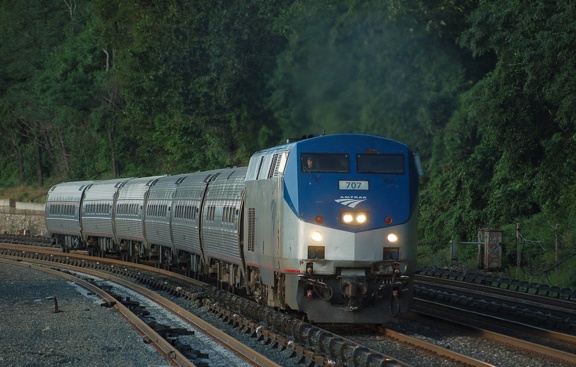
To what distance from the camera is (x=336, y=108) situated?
4047 cm

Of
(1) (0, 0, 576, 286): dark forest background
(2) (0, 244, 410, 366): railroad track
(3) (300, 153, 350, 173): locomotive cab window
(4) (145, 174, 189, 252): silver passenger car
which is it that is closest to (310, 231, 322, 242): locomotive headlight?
(3) (300, 153, 350, 173): locomotive cab window

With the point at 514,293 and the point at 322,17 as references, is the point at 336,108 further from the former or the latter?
the point at 514,293

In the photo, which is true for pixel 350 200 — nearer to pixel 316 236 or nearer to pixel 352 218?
pixel 352 218

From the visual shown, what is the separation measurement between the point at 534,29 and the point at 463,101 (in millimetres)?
9406

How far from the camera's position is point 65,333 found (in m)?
17.8

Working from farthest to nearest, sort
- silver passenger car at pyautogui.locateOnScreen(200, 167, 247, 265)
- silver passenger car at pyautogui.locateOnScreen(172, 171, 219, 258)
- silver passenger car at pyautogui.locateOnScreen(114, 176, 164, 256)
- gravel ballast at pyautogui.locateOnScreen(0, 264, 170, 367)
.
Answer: silver passenger car at pyautogui.locateOnScreen(114, 176, 164, 256) → silver passenger car at pyautogui.locateOnScreen(172, 171, 219, 258) → silver passenger car at pyautogui.locateOnScreen(200, 167, 247, 265) → gravel ballast at pyautogui.locateOnScreen(0, 264, 170, 367)

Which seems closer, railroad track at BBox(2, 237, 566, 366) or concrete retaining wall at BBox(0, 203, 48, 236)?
railroad track at BBox(2, 237, 566, 366)

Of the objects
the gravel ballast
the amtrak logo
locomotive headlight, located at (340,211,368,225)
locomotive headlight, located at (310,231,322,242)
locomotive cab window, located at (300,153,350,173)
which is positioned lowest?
the gravel ballast

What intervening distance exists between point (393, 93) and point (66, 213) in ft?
57.0

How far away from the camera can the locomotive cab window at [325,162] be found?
650 inches

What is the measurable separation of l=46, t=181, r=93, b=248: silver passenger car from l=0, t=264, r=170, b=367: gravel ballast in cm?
1972

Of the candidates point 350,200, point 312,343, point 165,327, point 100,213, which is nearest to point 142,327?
point 165,327

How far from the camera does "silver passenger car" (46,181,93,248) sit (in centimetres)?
4694

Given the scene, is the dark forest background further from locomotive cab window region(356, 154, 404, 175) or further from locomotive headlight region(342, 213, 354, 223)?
locomotive headlight region(342, 213, 354, 223)
